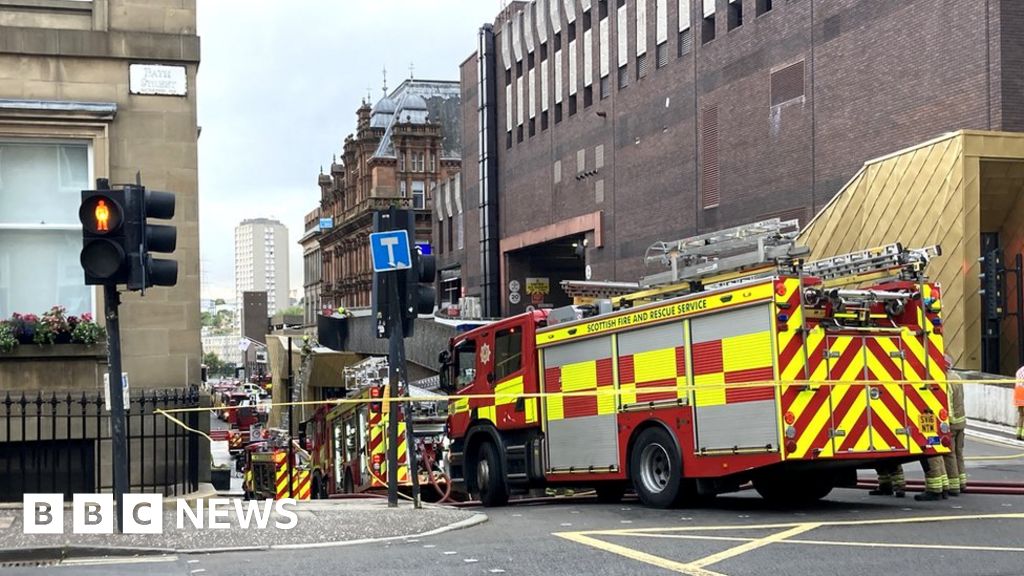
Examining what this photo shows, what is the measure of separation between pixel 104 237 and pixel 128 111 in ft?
16.1

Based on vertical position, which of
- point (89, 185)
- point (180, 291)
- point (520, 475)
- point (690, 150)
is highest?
point (690, 150)

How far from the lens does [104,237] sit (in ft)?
35.4

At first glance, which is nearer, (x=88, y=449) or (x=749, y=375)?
(x=749, y=375)

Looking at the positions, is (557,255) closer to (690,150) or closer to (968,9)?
(690,150)

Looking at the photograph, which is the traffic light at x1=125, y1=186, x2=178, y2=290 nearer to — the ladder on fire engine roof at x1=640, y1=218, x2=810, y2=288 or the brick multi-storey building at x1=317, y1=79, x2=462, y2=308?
the ladder on fire engine roof at x1=640, y1=218, x2=810, y2=288

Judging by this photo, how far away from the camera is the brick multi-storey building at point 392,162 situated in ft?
346

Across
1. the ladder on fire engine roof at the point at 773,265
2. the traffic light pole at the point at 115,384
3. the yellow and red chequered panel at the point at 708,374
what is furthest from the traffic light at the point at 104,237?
the ladder on fire engine roof at the point at 773,265

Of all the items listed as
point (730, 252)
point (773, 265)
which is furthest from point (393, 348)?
point (730, 252)

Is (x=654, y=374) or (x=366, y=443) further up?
(x=654, y=374)

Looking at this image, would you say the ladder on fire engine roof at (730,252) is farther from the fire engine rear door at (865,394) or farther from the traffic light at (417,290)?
the traffic light at (417,290)

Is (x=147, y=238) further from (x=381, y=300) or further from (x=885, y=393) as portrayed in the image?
(x=885, y=393)

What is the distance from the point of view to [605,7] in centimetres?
5772

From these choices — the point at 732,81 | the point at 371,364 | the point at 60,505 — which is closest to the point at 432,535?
the point at 60,505

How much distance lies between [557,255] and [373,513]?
57.3m
